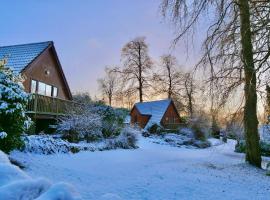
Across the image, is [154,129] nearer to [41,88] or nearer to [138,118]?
[138,118]

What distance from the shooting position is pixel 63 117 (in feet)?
58.6

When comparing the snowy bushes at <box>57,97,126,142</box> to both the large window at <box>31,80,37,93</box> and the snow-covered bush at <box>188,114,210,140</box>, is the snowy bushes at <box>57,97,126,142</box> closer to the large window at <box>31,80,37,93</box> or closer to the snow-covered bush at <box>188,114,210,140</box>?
the large window at <box>31,80,37,93</box>

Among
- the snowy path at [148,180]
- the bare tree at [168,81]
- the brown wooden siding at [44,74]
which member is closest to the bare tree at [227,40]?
the snowy path at [148,180]

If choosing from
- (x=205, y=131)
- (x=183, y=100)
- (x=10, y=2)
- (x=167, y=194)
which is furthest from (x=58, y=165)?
(x=183, y=100)

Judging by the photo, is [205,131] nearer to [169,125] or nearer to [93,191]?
[169,125]

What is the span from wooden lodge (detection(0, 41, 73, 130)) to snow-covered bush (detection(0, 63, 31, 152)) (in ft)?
23.4

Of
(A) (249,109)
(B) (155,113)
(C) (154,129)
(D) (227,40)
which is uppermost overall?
(D) (227,40)

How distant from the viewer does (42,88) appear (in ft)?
70.8

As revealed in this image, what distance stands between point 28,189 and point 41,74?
19.2 meters

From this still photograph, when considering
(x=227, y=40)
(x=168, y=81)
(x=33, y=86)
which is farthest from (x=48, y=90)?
(x=168, y=81)

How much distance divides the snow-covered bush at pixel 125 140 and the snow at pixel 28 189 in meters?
13.4

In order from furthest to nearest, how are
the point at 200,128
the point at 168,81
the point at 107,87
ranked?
the point at 107,87 < the point at 168,81 < the point at 200,128

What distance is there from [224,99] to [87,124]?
8694mm

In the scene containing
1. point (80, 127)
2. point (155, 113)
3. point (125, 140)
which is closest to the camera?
point (80, 127)
